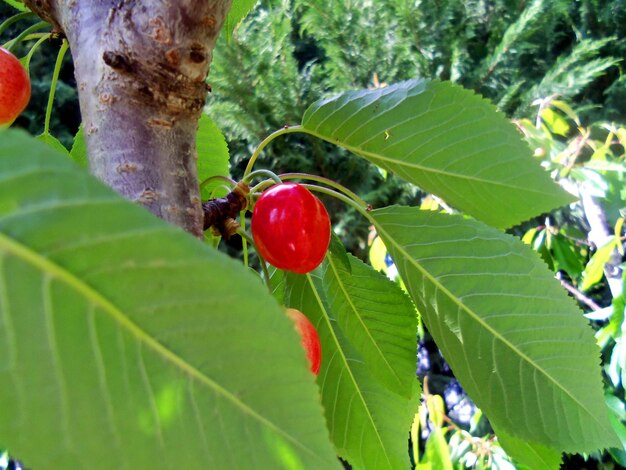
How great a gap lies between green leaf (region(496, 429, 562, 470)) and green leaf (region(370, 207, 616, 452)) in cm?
8

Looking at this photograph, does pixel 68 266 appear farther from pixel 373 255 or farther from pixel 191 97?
pixel 373 255

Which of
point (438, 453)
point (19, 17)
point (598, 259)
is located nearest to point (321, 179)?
point (19, 17)

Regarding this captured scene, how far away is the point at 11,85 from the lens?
0.46 m

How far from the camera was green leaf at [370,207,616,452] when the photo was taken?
1.39 ft

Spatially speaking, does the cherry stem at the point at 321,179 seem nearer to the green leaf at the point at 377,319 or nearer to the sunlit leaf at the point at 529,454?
the green leaf at the point at 377,319

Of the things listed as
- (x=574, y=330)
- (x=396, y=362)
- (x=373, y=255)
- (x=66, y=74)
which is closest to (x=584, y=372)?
(x=574, y=330)

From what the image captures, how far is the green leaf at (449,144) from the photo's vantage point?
1.44ft

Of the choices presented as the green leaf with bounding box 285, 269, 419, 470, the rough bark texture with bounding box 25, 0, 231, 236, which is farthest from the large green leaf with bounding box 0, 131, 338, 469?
the green leaf with bounding box 285, 269, 419, 470

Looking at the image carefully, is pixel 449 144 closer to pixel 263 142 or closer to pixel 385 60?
pixel 263 142

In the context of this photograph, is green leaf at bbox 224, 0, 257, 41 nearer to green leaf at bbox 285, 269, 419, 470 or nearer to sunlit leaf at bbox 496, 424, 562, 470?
green leaf at bbox 285, 269, 419, 470

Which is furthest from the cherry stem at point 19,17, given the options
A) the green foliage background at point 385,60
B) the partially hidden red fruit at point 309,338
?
the green foliage background at point 385,60

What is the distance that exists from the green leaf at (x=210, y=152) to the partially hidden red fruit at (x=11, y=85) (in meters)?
0.16

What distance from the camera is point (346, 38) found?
4359 millimetres

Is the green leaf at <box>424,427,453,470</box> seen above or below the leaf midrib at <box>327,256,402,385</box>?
below
